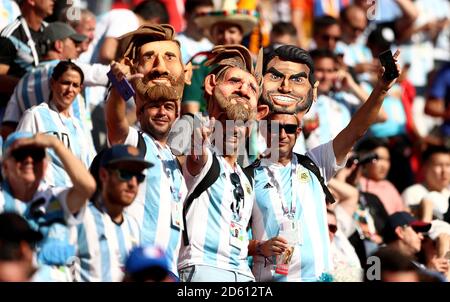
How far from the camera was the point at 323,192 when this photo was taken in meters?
9.47

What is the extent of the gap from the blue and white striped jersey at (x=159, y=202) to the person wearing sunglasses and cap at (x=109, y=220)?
12.4 inches

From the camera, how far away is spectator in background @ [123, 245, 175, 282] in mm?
7699

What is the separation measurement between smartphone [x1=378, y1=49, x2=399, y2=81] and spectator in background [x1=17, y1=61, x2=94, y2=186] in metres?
2.22

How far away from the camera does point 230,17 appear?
40.1 ft

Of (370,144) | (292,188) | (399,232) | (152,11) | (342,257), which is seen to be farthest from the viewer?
(370,144)

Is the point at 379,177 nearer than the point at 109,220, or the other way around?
the point at 109,220

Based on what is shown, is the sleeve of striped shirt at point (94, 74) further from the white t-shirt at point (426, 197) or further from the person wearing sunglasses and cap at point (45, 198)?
the white t-shirt at point (426, 197)

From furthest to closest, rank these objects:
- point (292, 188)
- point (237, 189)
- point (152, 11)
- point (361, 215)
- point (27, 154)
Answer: point (152, 11), point (361, 215), point (292, 188), point (237, 189), point (27, 154)

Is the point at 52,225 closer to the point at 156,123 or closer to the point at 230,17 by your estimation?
the point at 156,123

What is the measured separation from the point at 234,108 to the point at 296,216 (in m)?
0.85

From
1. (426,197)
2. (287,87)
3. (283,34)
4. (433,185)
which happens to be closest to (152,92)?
(287,87)

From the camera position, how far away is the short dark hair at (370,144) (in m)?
13.0

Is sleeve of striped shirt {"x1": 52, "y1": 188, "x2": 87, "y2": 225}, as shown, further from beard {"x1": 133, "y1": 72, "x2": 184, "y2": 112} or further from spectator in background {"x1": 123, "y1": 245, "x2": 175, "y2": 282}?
beard {"x1": 133, "y1": 72, "x2": 184, "y2": 112}
